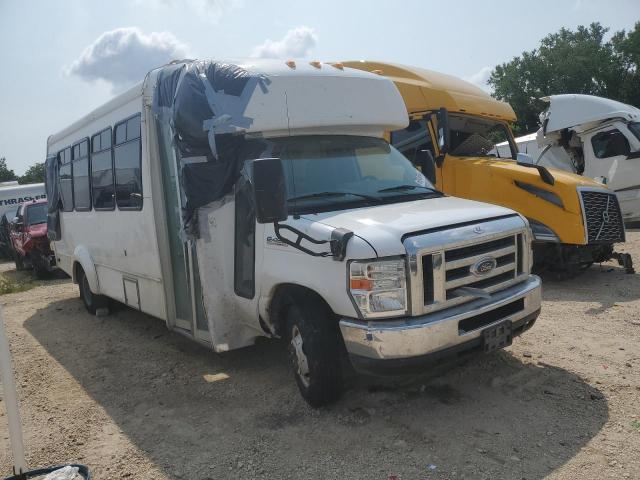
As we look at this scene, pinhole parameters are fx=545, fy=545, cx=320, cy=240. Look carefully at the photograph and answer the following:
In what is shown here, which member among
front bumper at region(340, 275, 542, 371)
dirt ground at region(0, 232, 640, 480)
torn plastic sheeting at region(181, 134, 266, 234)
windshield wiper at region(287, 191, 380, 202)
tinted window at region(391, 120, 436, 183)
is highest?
tinted window at region(391, 120, 436, 183)

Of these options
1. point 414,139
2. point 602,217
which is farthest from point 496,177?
point 602,217

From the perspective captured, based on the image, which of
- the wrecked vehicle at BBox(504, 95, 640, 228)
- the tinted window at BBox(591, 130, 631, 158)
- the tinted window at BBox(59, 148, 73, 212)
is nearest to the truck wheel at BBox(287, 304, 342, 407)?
the tinted window at BBox(59, 148, 73, 212)

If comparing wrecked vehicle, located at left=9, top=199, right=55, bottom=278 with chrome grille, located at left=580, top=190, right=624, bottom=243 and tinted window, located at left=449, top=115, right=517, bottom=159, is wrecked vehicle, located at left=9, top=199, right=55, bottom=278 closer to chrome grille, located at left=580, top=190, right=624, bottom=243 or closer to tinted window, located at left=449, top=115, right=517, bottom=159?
tinted window, located at left=449, top=115, right=517, bottom=159

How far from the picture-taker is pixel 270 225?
446 centimetres

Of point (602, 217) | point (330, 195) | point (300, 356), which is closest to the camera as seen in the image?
point (300, 356)

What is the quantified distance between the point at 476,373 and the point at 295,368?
1.67 meters

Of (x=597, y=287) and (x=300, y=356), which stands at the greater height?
(x=300, y=356)

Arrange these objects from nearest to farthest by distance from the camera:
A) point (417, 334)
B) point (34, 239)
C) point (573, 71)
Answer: point (417, 334) → point (34, 239) → point (573, 71)

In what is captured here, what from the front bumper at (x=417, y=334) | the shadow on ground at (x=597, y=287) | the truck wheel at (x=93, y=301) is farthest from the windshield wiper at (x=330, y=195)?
the truck wheel at (x=93, y=301)

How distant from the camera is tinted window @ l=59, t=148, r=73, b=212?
8438 millimetres

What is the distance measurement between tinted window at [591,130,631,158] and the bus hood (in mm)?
8694

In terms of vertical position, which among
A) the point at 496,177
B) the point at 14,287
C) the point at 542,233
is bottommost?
the point at 14,287

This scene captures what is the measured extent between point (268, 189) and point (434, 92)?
523cm

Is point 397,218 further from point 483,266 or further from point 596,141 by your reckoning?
point 596,141
